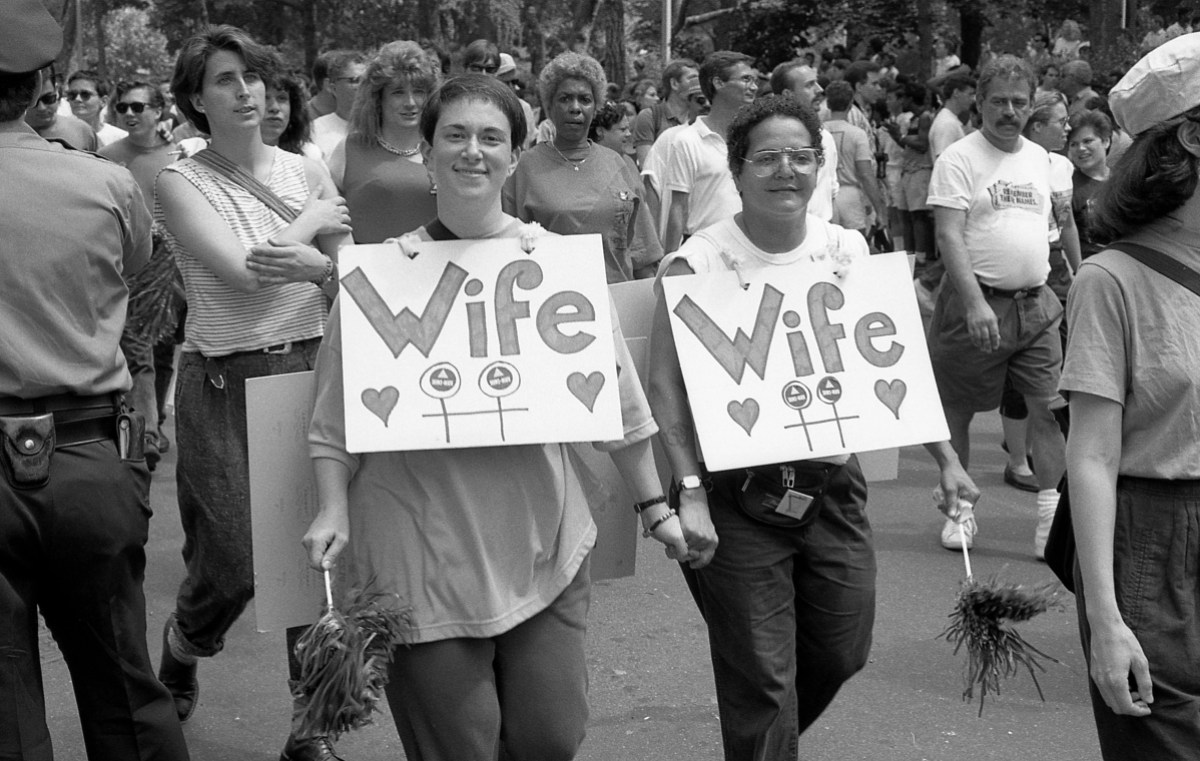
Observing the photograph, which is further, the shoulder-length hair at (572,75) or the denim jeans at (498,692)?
the shoulder-length hair at (572,75)

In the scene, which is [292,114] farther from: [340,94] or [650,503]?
[340,94]

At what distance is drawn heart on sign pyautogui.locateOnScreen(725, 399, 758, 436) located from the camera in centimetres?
360

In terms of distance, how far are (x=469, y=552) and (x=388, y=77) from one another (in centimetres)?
253

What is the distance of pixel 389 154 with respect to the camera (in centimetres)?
518

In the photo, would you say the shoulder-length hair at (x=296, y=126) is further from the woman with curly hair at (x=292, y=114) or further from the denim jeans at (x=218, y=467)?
the denim jeans at (x=218, y=467)

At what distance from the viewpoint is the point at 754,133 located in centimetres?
375

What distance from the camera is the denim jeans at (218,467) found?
420 centimetres

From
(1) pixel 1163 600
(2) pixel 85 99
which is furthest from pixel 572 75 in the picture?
(2) pixel 85 99

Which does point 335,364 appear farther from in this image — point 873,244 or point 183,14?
point 183,14

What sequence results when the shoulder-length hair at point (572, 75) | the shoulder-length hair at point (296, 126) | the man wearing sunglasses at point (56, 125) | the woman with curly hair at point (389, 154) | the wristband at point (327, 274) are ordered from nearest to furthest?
the wristband at point (327, 274)
the shoulder-length hair at point (296, 126)
the woman with curly hair at point (389, 154)
the shoulder-length hair at point (572, 75)
the man wearing sunglasses at point (56, 125)

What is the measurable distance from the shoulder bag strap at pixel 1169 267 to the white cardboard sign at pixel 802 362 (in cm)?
90

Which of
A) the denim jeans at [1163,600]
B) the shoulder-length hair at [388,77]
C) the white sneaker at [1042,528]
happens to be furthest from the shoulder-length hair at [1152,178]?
the white sneaker at [1042,528]

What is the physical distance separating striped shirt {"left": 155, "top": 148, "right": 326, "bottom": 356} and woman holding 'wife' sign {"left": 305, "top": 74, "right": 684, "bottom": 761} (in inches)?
35.0

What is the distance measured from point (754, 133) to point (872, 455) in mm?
939
